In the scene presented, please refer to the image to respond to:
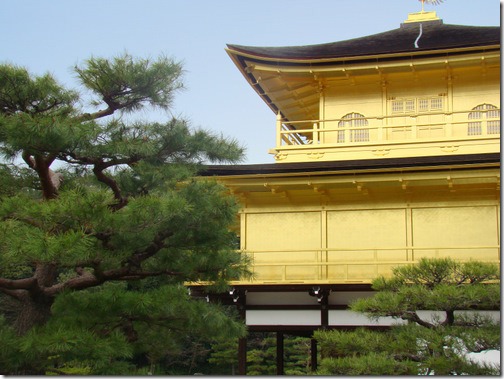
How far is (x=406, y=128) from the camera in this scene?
37.7 feet

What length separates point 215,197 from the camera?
23.1 ft

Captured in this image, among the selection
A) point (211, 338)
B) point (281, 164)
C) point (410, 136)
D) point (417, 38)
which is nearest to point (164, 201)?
point (211, 338)

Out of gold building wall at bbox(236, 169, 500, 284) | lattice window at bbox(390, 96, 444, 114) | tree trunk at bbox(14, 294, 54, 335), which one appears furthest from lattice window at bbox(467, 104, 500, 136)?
tree trunk at bbox(14, 294, 54, 335)

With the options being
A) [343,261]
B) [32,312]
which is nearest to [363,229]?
[343,261]

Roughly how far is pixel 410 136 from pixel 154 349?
18.2 feet

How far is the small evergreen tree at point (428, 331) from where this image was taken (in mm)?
6324

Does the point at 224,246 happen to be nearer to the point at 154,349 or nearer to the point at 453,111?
the point at 154,349

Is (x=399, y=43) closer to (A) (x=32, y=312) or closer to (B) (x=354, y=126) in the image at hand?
(B) (x=354, y=126)

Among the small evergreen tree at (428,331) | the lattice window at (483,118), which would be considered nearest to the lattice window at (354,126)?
the lattice window at (483,118)

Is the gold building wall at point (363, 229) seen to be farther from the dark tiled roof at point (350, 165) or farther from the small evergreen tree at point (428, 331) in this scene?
the small evergreen tree at point (428, 331)

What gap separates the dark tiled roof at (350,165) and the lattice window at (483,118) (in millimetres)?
1366

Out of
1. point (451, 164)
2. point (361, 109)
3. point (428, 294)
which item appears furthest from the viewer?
point (361, 109)

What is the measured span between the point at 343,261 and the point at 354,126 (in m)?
2.52

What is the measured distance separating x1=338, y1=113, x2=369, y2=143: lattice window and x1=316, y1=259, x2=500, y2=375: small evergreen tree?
15.4ft
